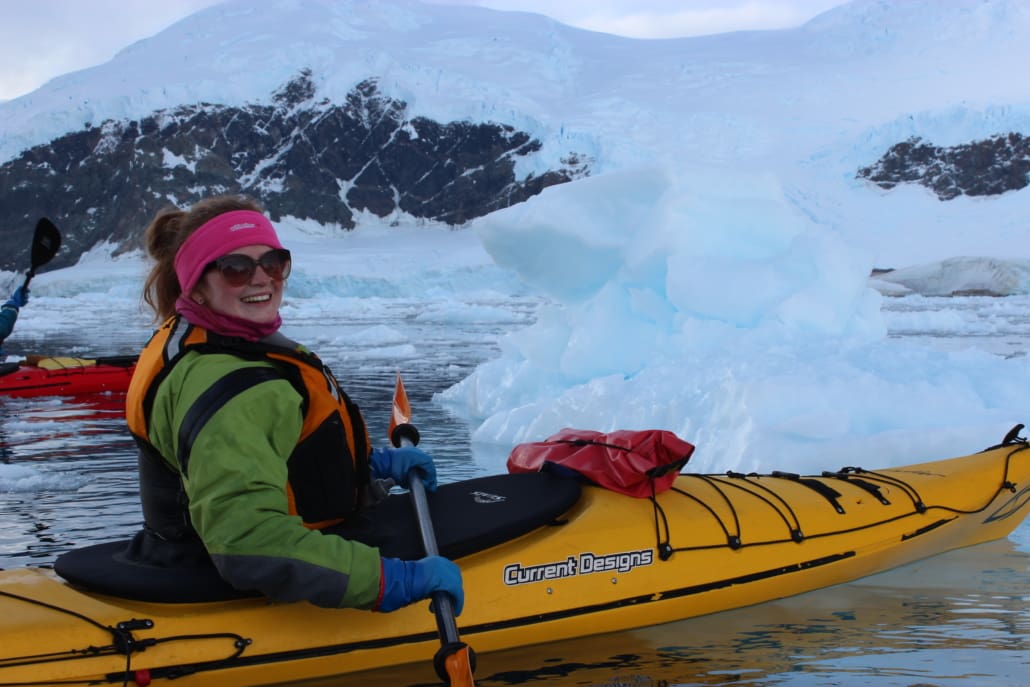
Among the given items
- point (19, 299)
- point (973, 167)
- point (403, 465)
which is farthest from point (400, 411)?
point (973, 167)

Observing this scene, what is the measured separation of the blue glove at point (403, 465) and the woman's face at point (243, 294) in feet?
2.94

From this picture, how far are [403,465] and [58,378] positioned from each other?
23.1 ft

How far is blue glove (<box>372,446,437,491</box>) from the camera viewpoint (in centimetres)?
282

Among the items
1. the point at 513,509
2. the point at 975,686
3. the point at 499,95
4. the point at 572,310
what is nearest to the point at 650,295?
the point at 572,310

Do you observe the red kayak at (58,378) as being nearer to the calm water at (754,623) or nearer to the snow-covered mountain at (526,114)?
the calm water at (754,623)

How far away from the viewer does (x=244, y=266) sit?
6.53 ft

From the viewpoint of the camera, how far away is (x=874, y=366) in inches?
208

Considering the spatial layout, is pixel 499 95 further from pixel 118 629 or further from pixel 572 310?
pixel 118 629

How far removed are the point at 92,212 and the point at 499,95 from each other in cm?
2848

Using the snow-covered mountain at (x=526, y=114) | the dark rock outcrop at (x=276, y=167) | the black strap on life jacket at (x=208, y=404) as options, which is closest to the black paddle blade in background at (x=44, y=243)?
the black strap on life jacket at (x=208, y=404)

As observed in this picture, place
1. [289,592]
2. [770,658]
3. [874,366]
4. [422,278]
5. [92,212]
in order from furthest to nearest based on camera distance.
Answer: [92,212]
[422,278]
[874,366]
[770,658]
[289,592]

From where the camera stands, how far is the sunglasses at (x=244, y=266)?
1.98 m

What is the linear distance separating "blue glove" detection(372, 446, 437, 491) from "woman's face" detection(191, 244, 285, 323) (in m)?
0.90

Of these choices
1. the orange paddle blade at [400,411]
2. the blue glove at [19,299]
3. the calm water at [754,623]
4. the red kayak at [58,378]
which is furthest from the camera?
the red kayak at [58,378]
